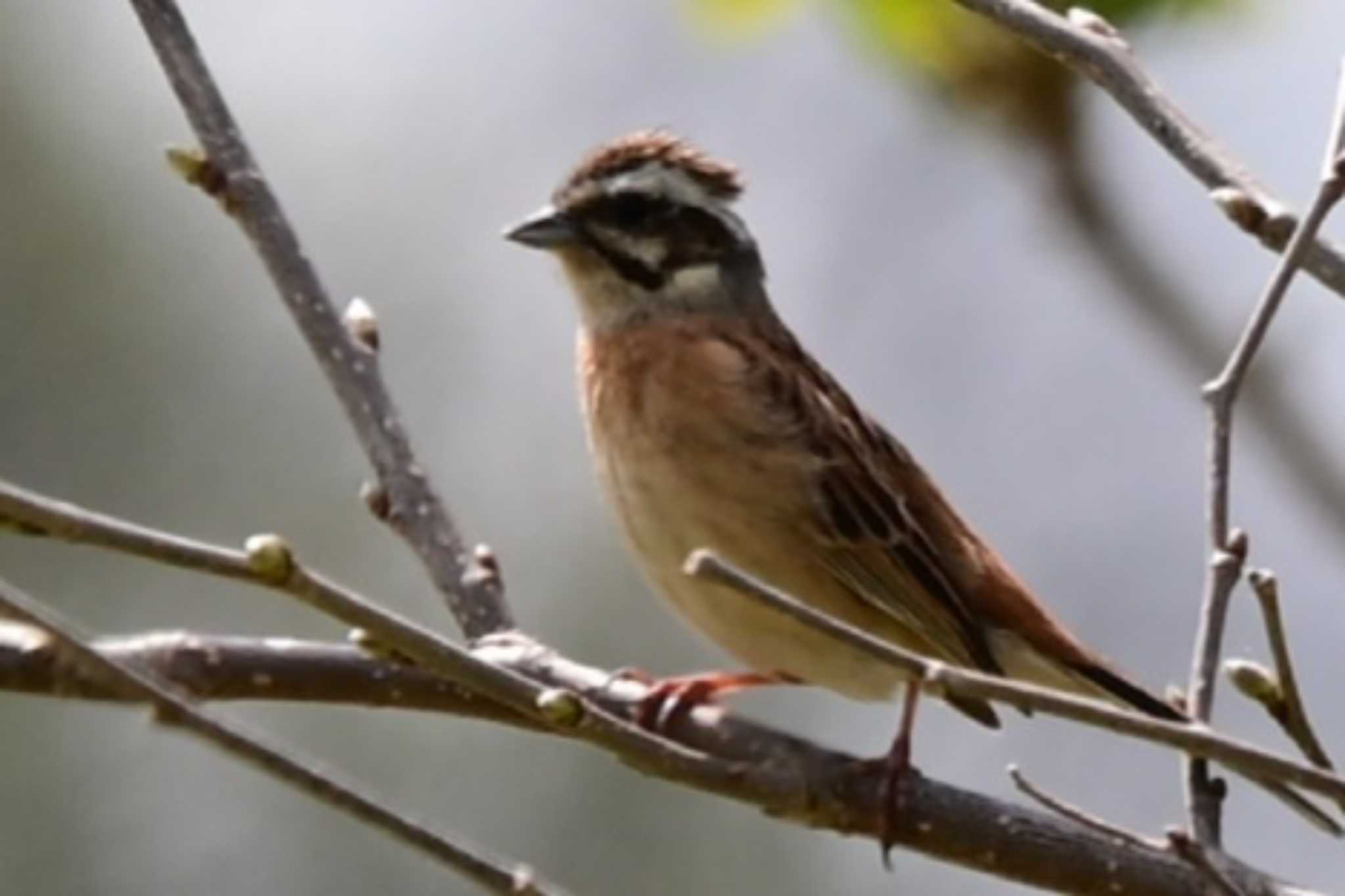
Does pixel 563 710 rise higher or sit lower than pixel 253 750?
lower

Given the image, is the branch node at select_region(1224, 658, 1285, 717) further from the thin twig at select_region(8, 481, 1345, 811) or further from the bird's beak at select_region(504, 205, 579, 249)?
the bird's beak at select_region(504, 205, 579, 249)

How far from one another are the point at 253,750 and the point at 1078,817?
110 centimetres

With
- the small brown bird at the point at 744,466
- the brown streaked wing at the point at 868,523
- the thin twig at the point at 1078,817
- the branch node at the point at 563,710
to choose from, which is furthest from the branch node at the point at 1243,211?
the brown streaked wing at the point at 868,523

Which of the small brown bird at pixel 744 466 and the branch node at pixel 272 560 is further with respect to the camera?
the small brown bird at pixel 744 466

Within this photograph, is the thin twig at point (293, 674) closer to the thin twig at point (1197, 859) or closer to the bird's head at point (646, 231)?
the thin twig at point (1197, 859)

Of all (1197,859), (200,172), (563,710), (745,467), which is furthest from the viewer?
(745,467)

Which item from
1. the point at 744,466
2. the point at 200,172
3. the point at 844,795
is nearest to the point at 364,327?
the point at 200,172

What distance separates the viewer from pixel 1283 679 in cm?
316

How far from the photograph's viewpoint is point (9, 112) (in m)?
11.6

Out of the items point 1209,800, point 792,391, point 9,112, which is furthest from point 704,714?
point 9,112

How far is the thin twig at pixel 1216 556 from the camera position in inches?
132

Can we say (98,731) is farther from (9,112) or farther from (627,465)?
(627,465)

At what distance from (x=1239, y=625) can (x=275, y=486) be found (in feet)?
10.3

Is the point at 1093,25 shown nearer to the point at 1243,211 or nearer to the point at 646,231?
the point at 1243,211
